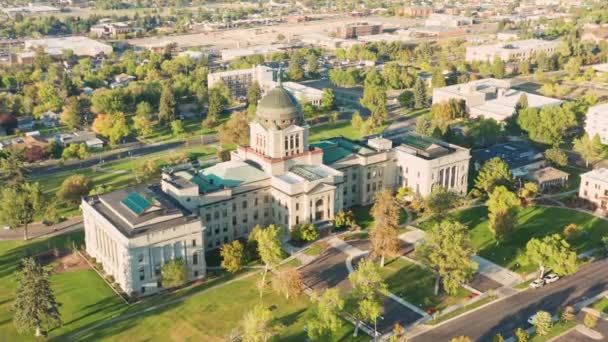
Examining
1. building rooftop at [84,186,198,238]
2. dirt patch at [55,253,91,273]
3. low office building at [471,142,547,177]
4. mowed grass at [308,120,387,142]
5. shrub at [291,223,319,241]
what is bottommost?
dirt patch at [55,253,91,273]

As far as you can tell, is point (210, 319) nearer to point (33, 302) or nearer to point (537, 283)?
point (33, 302)

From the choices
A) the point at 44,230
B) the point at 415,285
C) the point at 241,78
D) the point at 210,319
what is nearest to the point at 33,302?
the point at 210,319

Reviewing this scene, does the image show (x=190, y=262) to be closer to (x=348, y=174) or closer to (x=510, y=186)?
(x=348, y=174)

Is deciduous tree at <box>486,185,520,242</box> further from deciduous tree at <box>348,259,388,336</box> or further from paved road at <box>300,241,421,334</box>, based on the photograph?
deciduous tree at <box>348,259,388,336</box>

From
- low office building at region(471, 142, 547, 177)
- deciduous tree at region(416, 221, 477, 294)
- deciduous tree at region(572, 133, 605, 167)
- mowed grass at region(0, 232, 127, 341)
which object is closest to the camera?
mowed grass at region(0, 232, 127, 341)


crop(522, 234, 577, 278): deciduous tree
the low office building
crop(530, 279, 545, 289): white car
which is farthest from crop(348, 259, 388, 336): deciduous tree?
the low office building

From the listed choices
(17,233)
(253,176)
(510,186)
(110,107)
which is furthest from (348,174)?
(110,107)
